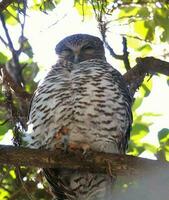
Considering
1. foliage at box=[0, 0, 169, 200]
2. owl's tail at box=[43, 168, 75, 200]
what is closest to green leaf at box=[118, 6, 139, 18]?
foliage at box=[0, 0, 169, 200]

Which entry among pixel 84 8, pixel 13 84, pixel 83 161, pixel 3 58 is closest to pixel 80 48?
pixel 84 8

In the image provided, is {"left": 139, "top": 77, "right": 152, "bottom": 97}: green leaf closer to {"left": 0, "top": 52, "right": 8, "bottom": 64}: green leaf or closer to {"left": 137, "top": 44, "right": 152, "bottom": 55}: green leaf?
{"left": 137, "top": 44, "right": 152, "bottom": 55}: green leaf

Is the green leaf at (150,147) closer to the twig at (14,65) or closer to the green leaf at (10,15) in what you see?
the twig at (14,65)

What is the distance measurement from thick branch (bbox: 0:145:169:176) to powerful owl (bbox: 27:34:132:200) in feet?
0.89

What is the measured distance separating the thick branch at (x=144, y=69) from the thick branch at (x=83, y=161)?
1.03 m

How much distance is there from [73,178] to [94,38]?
190cm

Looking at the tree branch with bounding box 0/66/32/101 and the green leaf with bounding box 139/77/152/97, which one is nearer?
the tree branch with bounding box 0/66/32/101

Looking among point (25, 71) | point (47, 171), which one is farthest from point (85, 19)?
Result: point (47, 171)

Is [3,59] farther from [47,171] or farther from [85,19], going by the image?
[47,171]

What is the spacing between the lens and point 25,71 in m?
4.71

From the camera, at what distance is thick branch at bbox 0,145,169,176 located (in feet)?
10.8

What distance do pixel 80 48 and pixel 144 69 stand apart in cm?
112

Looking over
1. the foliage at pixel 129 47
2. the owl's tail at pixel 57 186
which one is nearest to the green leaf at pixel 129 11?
the foliage at pixel 129 47

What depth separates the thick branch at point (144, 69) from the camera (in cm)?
425
